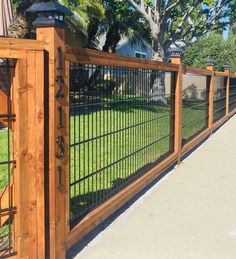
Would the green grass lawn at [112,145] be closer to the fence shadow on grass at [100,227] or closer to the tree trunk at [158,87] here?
the tree trunk at [158,87]

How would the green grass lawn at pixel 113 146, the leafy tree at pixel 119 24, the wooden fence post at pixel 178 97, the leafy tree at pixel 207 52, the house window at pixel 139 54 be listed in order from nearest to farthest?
the green grass lawn at pixel 113 146 < the wooden fence post at pixel 178 97 < the leafy tree at pixel 119 24 < the house window at pixel 139 54 < the leafy tree at pixel 207 52

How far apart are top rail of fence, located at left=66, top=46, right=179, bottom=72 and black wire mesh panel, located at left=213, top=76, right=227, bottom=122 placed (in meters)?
6.81

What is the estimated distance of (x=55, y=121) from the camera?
147 inches

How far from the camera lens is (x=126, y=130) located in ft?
18.7

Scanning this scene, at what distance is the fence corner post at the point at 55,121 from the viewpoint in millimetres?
3621

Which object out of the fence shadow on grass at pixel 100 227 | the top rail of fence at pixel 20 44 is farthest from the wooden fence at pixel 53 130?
the fence shadow on grass at pixel 100 227

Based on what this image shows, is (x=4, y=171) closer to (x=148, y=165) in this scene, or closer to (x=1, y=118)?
(x=148, y=165)

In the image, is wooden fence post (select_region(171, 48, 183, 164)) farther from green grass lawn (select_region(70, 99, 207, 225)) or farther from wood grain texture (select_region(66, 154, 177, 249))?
wood grain texture (select_region(66, 154, 177, 249))

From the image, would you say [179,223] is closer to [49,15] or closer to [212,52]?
[49,15]

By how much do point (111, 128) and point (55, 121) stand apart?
1544 millimetres

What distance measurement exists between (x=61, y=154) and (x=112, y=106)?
139cm

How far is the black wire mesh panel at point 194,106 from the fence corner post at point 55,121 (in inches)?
206

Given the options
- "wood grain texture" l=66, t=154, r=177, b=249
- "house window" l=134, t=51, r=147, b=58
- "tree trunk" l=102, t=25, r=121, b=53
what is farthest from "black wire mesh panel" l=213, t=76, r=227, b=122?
"house window" l=134, t=51, r=147, b=58

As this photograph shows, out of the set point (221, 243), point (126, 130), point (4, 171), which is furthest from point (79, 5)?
point (221, 243)
